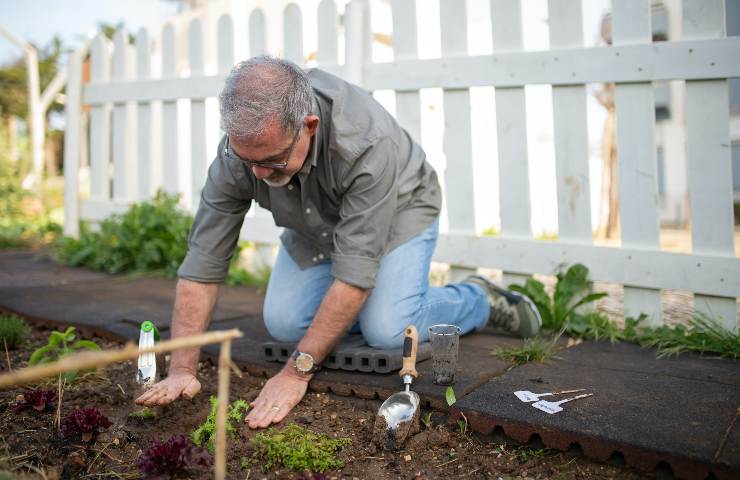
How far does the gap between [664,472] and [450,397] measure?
667mm

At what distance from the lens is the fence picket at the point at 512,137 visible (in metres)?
3.50

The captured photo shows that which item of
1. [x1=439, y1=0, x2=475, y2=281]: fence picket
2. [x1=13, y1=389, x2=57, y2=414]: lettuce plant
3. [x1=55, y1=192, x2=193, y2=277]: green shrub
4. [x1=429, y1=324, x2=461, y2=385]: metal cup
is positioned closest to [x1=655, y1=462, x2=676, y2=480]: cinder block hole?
[x1=429, y1=324, x2=461, y2=385]: metal cup

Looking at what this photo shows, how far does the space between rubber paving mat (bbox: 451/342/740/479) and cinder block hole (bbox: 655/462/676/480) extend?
0.03m

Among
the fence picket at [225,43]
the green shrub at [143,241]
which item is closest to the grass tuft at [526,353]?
the green shrub at [143,241]

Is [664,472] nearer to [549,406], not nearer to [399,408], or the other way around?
[549,406]

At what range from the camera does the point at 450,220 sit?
3795 millimetres

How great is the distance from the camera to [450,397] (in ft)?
7.23

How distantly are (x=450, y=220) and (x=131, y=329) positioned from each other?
178 cm

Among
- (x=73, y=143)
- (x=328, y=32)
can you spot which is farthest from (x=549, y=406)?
(x=73, y=143)

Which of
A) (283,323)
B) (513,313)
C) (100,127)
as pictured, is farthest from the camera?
(100,127)

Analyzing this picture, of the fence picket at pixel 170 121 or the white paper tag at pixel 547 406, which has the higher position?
the fence picket at pixel 170 121

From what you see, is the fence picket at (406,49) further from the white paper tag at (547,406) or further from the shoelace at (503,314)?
the white paper tag at (547,406)

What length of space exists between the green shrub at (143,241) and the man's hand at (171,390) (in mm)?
2328

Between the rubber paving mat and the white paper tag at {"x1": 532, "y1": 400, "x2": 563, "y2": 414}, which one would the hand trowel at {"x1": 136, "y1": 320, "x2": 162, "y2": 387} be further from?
the white paper tag at {"x1": 532, "y1": 400, "x2": 563, "y2": 414}
